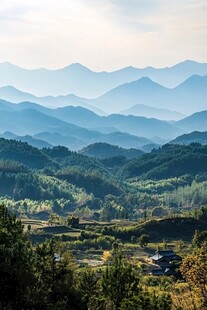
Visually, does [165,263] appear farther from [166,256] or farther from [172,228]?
[172,228]

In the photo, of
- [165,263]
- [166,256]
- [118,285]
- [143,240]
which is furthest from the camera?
[143,240]

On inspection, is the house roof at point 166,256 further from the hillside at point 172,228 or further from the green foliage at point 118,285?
the green foliage at point 118,285

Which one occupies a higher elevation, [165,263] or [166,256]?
[166,256]

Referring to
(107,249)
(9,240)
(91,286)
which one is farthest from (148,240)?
(9,240)

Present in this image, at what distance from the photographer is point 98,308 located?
38.5 meters

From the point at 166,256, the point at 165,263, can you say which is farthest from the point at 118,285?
the point at 166,256

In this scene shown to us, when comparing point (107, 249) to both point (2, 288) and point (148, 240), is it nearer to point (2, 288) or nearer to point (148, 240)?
point (148, 240)

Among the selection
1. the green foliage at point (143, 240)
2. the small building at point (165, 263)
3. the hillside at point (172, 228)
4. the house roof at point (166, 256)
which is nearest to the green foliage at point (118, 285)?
the small building at point (165, 263)

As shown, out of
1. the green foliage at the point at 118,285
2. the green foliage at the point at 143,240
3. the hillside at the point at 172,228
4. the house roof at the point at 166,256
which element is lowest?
the green foliage at the point at 118,285

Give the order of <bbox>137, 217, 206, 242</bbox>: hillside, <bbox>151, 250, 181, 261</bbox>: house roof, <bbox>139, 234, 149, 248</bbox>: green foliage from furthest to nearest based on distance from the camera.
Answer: <bbox>137, 217, 206, 242</bbox>: hillside
<bbox>139, 234, 149, 248</bbox>: green foliage
<bbox>151, 250, 181, 261</bbox>: house roof

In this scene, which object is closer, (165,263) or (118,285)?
(118,285)

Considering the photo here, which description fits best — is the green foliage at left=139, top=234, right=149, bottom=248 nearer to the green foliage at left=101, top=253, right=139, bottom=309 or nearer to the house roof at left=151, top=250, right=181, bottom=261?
the house roof at left=151, top=250, right=181, bottom=261

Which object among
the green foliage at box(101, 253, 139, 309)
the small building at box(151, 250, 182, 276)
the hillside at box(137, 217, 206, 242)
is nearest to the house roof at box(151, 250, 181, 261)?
the small building at box(151, 250, 182, 276)

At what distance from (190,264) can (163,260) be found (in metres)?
64.3
